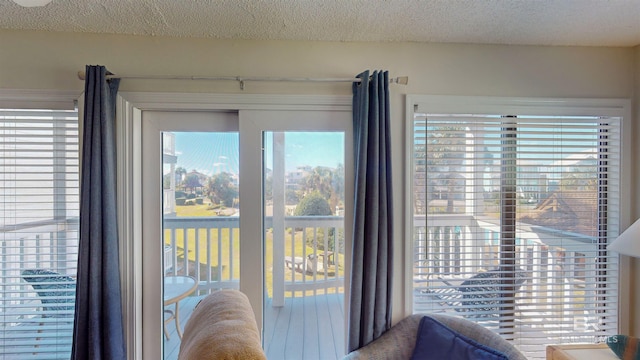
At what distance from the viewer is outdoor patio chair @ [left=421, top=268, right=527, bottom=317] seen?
189 cm

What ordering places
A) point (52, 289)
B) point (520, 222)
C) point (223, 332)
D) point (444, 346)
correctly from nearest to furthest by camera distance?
point (223, 332)
point (444, 346)
point (52, 289)
point (520, 222)

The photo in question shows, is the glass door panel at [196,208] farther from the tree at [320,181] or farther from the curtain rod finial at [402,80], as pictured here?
the curtain rod finial at [402,80]

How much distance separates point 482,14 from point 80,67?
7.34 feet

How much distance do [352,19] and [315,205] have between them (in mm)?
1071

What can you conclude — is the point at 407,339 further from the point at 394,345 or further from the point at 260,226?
the point at 260,226

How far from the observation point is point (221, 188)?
1.89 meters

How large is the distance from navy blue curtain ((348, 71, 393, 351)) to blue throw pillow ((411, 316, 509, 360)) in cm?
22

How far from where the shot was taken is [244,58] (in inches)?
70.3

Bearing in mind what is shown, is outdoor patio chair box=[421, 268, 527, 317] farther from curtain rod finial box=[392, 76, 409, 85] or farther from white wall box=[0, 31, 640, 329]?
curtain rod finial box=[392, 76, 409, 85]

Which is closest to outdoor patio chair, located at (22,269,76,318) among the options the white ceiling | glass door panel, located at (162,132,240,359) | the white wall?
glass door panel, located at (162,132,240,359)

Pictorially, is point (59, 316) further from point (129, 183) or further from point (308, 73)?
point (308, 73)

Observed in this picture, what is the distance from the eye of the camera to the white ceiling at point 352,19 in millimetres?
1473

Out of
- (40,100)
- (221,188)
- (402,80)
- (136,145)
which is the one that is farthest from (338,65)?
(40,100)

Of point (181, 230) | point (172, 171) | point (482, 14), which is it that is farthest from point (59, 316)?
point (482, 14)
